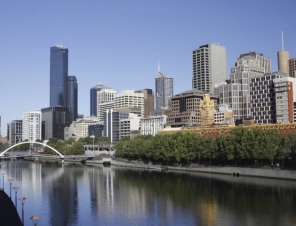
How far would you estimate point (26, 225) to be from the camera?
51.4 m

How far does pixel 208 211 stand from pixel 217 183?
1170 inches

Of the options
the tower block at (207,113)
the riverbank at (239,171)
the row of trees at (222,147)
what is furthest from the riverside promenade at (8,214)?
the tower block at (207,113)

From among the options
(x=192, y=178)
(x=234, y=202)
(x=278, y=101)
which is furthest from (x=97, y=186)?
(x=278, y=101)

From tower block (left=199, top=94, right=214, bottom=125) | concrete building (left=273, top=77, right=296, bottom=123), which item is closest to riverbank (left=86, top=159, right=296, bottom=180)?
tower block (left=199, top=94, right=214, bottom=125)

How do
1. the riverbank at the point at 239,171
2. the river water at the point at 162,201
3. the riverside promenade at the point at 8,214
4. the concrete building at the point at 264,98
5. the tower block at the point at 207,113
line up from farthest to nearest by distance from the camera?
1. the concrete building at the point at 264,98
2. the tower block at the point at 207,113
3. the riverbank at the point at 239,171
4. the river water at the point at 162,201
5. the riverside promenade at the point at 8,214

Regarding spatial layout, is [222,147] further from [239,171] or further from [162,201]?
[162,201]

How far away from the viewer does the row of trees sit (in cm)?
9619

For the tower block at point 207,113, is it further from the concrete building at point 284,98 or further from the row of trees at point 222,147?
the row of trees at point 222,147

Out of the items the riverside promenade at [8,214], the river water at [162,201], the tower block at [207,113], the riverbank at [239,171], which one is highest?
the tower block at [207,113]

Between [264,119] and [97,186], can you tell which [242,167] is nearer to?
[97,186]

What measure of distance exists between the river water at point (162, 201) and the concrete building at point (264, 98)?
304 ft

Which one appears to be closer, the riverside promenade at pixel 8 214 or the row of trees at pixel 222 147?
the riverside promenade at pixel 8 214

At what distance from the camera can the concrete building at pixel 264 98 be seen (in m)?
183

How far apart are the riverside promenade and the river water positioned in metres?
2.22
